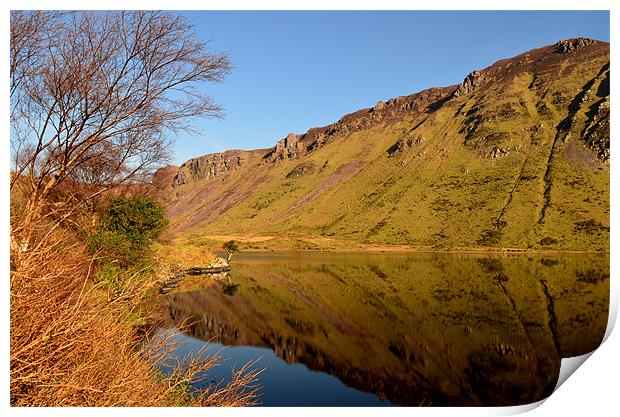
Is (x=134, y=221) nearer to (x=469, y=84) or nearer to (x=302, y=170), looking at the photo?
(x=302, y=170)

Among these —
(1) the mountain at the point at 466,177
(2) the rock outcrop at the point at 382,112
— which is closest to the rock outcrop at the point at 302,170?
(1) the mountain at the point at 466,177

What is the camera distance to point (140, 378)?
4.66m

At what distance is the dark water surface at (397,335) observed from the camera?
12250mm

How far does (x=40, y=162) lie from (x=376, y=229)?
306 ft

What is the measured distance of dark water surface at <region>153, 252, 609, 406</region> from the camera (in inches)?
482

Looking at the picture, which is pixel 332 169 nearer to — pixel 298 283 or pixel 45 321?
pixel 298 283

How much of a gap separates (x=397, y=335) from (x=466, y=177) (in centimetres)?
9496

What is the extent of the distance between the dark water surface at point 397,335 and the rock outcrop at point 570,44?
9587 centimetres

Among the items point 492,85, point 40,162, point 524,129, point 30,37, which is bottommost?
point 40,162

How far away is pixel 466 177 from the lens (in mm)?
105625

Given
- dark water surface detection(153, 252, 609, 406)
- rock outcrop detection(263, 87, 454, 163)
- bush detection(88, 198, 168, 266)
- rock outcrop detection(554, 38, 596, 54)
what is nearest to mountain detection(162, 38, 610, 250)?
rock outcrop detection(554, 38, 596, 54)

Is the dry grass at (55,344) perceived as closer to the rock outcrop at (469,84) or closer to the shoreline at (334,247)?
the shoreline at (334,247)

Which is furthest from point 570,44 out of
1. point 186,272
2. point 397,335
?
point 397,335
